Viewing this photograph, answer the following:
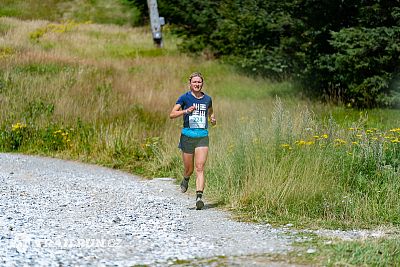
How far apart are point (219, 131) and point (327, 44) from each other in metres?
7.12

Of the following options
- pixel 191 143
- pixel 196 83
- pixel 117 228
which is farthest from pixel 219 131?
pixel 117 228

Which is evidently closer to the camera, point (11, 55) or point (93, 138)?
point (93, 138)

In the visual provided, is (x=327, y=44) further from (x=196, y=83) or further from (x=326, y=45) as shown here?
(x=196, y=83)

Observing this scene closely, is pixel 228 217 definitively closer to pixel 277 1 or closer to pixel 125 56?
pixel 277 1

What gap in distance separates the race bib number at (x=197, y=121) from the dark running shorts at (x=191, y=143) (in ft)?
0.58

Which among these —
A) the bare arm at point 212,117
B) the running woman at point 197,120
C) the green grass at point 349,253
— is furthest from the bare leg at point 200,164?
the green grass at point 349,253

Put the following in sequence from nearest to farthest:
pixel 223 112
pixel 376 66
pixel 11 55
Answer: pixel 223 112 → pixel 376 66 → pixel 11 55

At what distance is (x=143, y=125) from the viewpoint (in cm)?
1488

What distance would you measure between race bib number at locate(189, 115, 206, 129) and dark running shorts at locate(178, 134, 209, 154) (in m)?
0.18

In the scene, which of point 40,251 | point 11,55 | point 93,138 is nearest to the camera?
point 40,251

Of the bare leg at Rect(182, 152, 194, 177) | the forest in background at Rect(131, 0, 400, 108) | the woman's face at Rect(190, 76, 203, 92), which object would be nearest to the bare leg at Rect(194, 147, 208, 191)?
the bare leg at Rect(182, 152, 194, 177)

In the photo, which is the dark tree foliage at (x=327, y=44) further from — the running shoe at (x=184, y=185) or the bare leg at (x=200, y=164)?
the bare leg at (x=200, y=164)

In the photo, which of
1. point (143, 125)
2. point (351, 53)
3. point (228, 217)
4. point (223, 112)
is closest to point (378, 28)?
point (351, 53)

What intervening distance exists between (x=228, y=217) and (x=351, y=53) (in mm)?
9457
